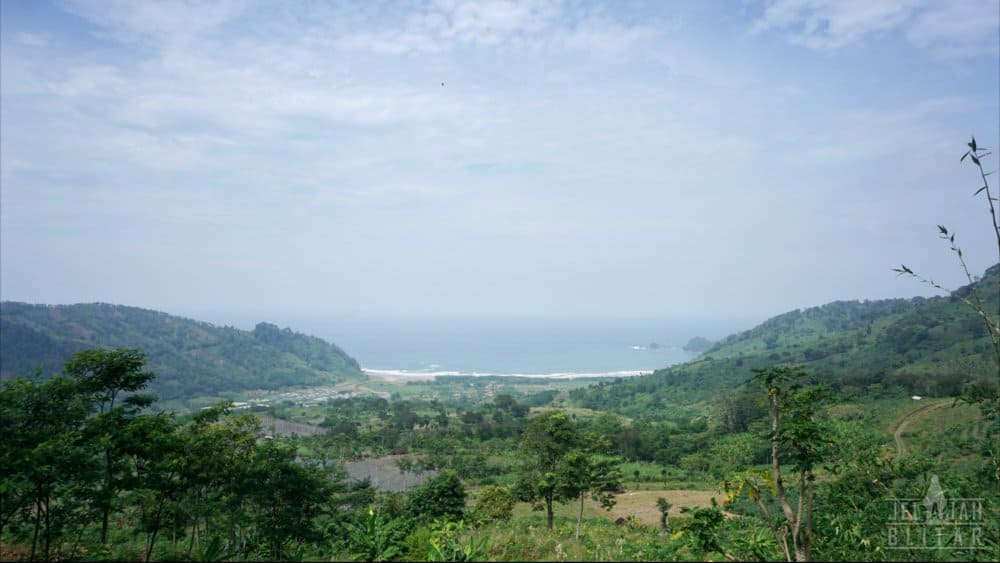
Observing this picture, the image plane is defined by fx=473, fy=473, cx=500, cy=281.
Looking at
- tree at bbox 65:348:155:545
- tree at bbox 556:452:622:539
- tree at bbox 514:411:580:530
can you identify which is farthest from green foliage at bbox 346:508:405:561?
tree at bbox 514:411:580:530

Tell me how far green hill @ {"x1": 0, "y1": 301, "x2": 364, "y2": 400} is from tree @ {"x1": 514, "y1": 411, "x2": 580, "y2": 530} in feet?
304

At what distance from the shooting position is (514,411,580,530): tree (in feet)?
52.2

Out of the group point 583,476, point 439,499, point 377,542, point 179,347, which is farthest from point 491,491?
point 179,347

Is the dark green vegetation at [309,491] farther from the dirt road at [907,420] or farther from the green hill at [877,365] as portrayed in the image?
the green hill at [877,365]

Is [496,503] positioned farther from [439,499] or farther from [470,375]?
[470,375]

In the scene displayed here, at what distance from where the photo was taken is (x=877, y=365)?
67812mm

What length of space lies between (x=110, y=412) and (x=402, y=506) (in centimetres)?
1765

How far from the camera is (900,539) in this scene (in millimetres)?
7355

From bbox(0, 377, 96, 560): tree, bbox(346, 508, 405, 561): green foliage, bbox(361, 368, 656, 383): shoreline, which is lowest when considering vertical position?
bbox(361, 368, 656, 383): shoreline

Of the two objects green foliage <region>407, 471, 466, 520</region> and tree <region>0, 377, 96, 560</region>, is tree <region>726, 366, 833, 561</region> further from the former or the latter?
green foliage <region>407, 471, 466, 520</region>

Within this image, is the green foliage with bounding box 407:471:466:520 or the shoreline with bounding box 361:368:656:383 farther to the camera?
the shoreline with bounding box 361:368:656:383

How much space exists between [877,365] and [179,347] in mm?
137718

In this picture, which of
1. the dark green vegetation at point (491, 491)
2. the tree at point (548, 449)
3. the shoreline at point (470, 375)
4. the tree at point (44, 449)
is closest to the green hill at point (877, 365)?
the dark green vegetation at point (491, 491)

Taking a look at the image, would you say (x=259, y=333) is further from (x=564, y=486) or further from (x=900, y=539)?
(x=900, y=539)
